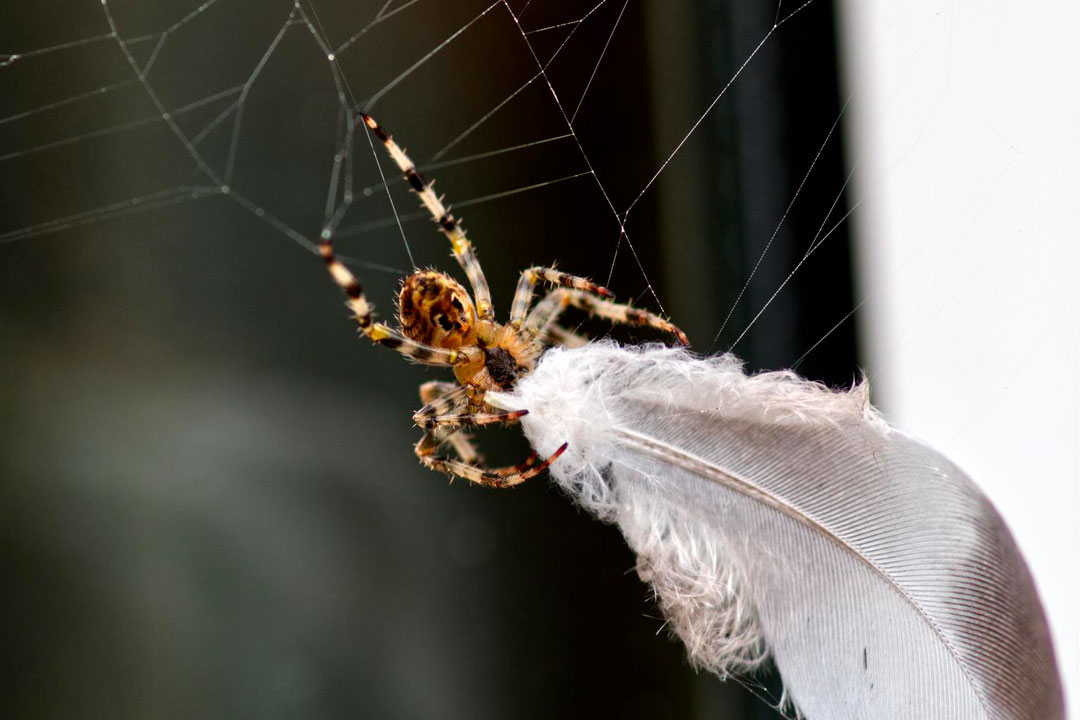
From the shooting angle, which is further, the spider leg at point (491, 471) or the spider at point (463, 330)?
the spider at point (463, 330)

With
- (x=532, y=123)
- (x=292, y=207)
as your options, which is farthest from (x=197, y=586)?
(x=532, y=123)

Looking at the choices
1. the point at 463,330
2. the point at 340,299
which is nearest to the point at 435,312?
the point at 463,330

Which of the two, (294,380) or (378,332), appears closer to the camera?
(378,332)

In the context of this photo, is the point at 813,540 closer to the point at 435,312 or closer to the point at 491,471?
the point at 491,471

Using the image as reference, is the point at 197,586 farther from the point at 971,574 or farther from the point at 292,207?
the point at 971,574

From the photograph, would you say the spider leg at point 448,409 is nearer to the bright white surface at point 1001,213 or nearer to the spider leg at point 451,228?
the spider leg at point 451,228

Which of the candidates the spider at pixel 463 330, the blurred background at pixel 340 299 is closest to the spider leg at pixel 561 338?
the spider at pixel 463 330

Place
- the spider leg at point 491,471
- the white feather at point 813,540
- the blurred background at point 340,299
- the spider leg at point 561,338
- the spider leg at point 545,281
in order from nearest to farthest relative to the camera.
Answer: the white feather at point 813,540, the spider leg at point 491,471, the spider leg at point 545,281, the spider leg at point 561,338, the blurred background at point 340,299
